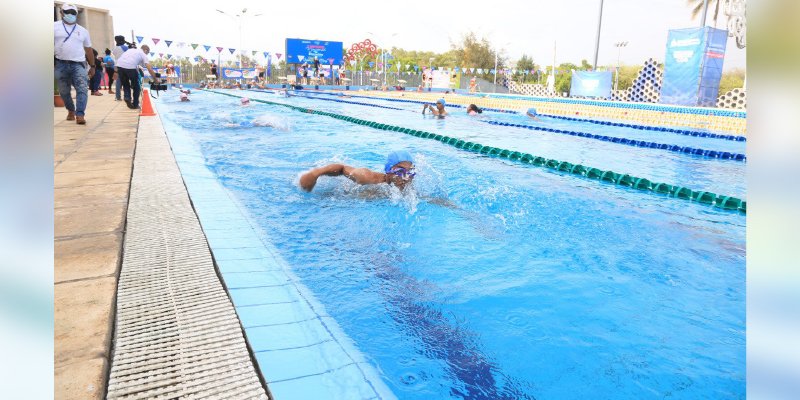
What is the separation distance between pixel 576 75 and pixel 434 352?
85.3 feet

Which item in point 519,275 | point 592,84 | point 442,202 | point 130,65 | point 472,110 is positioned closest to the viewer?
point 519,275

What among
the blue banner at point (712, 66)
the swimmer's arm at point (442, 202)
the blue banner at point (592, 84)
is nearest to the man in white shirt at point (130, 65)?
the swimmer's arm at point (442, 202)

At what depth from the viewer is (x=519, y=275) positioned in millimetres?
3506

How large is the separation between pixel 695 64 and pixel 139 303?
67.6 ft

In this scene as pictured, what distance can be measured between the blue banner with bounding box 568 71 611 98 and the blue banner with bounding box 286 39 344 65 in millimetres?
20721

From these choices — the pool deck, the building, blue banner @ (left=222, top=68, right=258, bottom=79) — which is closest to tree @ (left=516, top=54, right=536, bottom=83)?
blue banner @ (left=222, top=68, right=258, bottom=79)

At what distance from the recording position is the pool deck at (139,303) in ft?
5.32

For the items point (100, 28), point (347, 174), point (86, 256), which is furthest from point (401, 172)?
point (100, 28)

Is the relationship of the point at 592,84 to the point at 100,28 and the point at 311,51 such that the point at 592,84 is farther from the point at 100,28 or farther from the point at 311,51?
the point at 100,28

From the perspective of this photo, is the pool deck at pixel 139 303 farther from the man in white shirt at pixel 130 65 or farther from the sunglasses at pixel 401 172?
the man in white shirt at pixel 130 65

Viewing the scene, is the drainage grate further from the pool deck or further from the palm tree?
the palm tree

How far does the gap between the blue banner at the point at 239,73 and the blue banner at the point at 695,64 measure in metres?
28.1

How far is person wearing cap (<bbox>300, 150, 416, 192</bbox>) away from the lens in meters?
4.88
